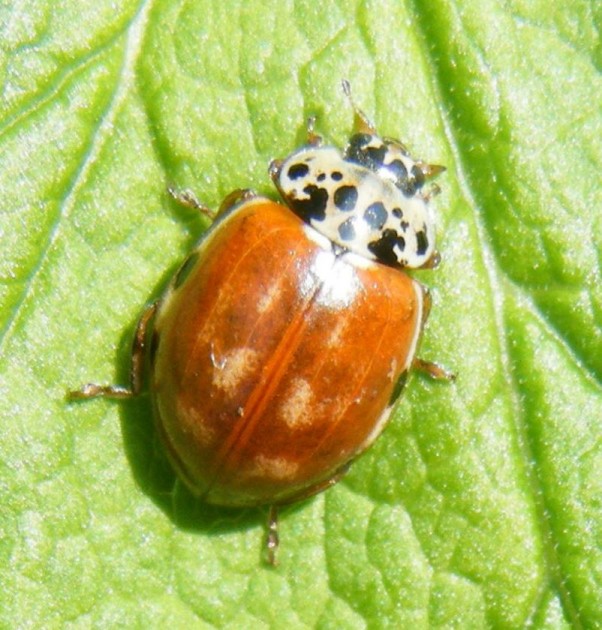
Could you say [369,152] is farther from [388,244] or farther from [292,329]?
[292,329]

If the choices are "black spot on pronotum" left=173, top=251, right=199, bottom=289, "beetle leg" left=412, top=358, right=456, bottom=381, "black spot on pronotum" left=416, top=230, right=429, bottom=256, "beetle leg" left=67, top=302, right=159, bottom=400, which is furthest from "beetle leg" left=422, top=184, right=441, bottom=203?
"beetle leg" left=67, top=302, right=159, bottom=400

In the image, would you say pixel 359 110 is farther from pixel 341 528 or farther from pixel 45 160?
pixel 341 528

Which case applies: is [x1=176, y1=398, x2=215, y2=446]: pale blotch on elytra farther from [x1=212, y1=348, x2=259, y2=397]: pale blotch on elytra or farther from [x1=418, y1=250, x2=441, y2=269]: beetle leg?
[x1=418, y1=250, x2=441, y2=269]: beetle leg

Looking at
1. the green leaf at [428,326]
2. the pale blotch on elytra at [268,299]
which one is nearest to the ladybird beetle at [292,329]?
the pale blotch on elytra at [268,299]

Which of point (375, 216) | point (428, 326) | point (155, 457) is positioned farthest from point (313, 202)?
point (155, 457)

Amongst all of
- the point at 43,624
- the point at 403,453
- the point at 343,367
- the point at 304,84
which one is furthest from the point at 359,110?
the point at 43,624

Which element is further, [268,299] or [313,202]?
[313,202]
